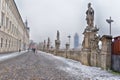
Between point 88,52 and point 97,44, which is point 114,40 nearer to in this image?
point 97,44

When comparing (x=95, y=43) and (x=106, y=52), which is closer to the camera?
(x=106, y=52)

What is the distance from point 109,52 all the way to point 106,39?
88 cm

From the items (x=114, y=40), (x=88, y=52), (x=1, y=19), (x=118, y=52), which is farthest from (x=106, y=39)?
(x=1, y=19)

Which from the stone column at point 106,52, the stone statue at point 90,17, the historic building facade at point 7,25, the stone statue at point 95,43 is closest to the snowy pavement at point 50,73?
the stone column at point 106,52

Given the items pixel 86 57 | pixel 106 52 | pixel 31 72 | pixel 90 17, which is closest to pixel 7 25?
pixel 90 17

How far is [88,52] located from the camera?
1942cm

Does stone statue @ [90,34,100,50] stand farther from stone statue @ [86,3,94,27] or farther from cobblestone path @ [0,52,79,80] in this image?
cobblestone path @ [0,52,79,80]

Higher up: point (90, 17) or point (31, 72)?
point (90, 17)

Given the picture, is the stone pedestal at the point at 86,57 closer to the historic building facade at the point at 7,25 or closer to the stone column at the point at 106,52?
the stone column at the point at 106,52

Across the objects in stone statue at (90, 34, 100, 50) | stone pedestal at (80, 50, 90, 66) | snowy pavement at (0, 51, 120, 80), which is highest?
stone statue at (90, 34, 100, 50)

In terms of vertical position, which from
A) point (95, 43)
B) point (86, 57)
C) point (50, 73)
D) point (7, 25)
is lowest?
point (50, 73)

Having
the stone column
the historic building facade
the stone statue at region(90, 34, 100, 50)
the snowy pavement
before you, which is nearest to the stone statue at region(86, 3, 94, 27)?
the stone statue at region(90, 34, 100, 50)

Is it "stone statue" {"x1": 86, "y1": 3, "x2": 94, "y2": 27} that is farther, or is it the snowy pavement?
"stone statue" {"x1": 86, "y1": 3, "x2": 94, "y2": 27}

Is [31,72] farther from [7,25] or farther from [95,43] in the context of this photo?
[7,25]
